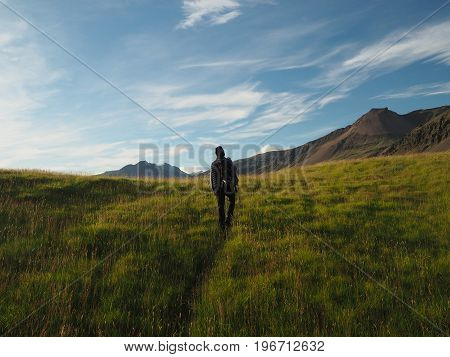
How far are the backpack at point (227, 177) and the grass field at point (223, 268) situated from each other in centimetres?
138

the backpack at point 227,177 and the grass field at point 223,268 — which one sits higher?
the backpack at point 227,177

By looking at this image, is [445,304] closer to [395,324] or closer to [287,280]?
[395,324]

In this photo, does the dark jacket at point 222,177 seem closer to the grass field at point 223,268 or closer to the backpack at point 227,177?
the backpack at point 227,177

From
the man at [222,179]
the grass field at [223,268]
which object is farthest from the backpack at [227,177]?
the grass field at [223,268]

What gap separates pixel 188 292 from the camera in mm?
7590

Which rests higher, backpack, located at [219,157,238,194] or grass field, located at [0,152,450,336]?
backpack, located at [219,157,238,194]

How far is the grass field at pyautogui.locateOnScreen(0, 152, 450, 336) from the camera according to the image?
6238mm

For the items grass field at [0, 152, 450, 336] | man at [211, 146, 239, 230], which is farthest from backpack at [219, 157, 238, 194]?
grass field at [0, 152, 450, 336]

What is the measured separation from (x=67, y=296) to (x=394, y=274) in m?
6.88

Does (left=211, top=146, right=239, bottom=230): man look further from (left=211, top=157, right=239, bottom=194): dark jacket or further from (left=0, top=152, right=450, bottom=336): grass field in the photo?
(left=0, top=152, right=450, bottom=336): grass field

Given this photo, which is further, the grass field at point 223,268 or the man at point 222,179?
the man at point 222,179

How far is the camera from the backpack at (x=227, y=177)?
1344cm

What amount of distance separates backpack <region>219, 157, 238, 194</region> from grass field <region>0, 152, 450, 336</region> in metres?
1.38
